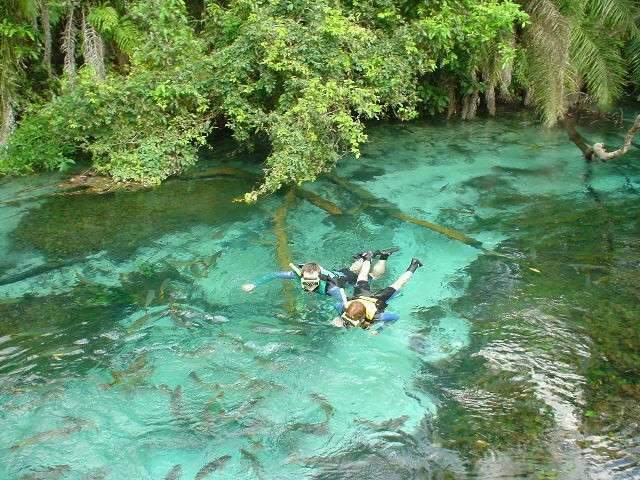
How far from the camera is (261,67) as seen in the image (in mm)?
10875

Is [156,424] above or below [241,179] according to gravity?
below

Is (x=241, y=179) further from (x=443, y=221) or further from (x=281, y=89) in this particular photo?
(x=443, y=221)

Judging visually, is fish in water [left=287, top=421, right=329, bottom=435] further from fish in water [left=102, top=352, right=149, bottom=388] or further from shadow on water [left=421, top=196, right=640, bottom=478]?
fish in water [left=102, top=352, right=149, bottom=388]

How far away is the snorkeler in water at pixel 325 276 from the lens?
7211 millimetres

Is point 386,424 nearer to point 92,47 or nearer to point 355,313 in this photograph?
point 355,313

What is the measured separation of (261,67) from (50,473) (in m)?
7.33

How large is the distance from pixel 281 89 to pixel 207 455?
7116 mm

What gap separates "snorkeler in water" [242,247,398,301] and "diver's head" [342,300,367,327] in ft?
1.39

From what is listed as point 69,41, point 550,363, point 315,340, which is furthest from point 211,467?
point 69,41

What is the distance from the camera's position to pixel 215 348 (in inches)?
287

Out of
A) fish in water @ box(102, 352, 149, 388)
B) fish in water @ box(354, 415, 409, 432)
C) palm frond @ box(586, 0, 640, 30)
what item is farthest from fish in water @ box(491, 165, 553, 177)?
fish in water @ box(102, 352, 149, 388)

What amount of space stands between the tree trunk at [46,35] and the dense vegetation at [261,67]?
23 mm

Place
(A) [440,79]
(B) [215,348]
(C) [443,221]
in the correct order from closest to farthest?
(B) [215,348] < (C) [443,221] < (A) [440,79]

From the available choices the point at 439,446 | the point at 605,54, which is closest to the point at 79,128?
the point at 439,446
